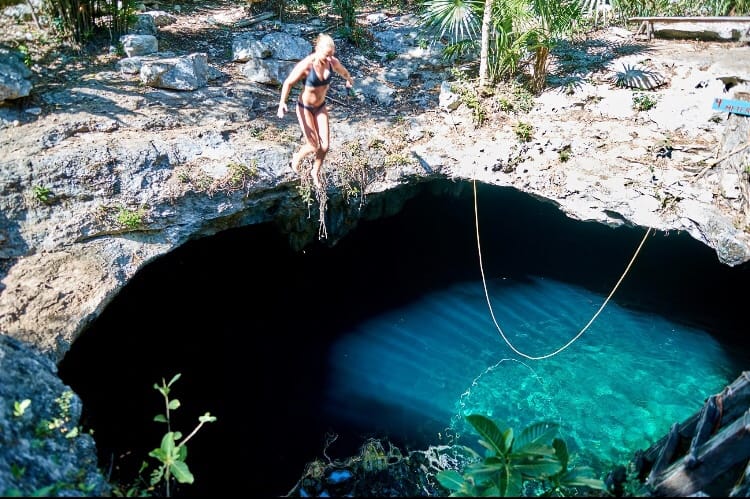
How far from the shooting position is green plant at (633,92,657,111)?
733 cm

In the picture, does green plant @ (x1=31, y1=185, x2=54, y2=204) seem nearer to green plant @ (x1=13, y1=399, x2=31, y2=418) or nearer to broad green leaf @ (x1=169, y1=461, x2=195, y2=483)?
green plant @ (x1=13, y1=399, x2=31, y2=418)

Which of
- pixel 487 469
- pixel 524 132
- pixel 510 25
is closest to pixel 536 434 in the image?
pixel 487 469

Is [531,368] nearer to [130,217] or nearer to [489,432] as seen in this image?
[489,432]

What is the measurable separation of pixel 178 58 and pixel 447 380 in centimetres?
616

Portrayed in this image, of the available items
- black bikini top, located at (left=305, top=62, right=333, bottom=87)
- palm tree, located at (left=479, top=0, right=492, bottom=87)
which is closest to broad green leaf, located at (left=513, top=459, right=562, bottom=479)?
black bikini top, located at (left=305, top=62, right=333, bottom=87)

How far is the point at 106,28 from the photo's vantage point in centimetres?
819

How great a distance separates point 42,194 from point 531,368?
Answer: 687 cm

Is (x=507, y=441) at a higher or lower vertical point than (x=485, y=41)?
lower

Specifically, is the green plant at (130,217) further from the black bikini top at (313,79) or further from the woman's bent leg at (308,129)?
the black bikini top at (313,79)

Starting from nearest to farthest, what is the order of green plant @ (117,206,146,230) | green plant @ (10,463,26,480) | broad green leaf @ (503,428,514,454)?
green plant @ (10,463,26,480), broad green leaf @ (503,428,514,454), green plant @ (117,206,146,230)

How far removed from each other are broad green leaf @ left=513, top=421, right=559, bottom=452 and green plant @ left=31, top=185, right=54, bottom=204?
5.41m

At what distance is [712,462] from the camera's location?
4.26 metres

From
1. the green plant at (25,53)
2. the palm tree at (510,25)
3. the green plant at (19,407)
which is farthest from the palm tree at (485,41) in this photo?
the green plant at (19,407)

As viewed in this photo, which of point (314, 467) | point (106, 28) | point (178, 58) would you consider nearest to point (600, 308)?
point (314, 467)
